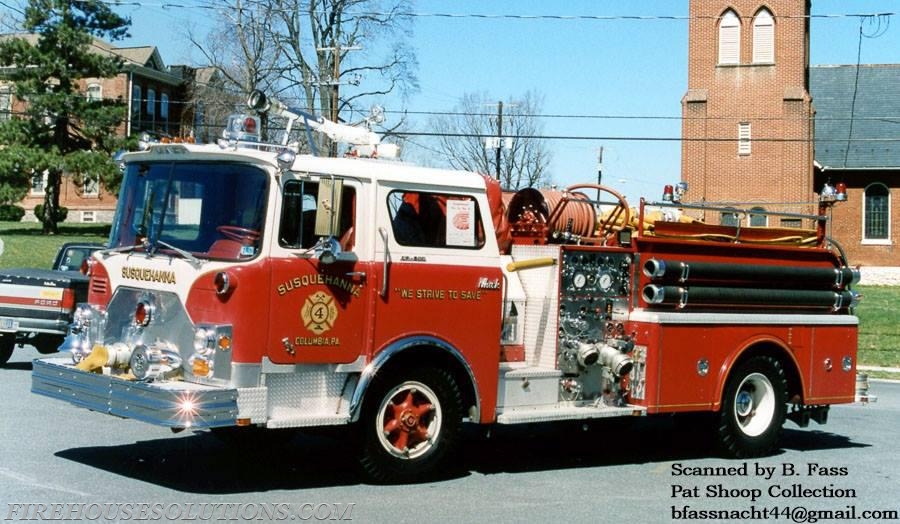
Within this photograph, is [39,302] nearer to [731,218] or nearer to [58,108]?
[731,218]

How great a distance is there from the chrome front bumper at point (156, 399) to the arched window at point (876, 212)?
5169cm

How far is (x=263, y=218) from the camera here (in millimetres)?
8078

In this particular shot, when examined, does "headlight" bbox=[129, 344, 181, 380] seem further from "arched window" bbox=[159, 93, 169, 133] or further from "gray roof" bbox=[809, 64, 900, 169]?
"arched window" bbox=[159, 93, 169, 133]

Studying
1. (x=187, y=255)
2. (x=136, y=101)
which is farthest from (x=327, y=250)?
(x=136, y=101)

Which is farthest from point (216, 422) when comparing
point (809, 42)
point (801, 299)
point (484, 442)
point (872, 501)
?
point (809, 42)

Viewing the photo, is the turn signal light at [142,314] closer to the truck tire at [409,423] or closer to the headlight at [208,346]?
the headlight at [208,346]

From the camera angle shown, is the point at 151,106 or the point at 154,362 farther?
the point at 151,106

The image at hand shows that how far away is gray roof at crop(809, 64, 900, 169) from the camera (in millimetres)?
54562

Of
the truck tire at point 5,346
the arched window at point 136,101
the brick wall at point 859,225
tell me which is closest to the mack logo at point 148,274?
the truck tire at point 5,346

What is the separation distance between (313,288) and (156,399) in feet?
4.38

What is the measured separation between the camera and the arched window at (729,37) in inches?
2010

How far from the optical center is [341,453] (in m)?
10.1

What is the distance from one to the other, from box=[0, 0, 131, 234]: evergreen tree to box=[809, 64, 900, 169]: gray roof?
32.0 meters

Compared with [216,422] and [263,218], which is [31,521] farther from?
[263,218]
